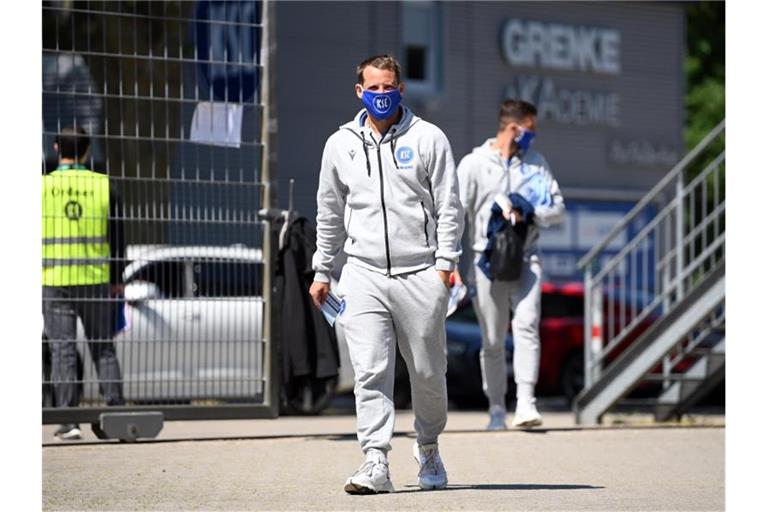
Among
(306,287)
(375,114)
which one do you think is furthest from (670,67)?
(375,114)

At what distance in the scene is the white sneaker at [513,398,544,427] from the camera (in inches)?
418

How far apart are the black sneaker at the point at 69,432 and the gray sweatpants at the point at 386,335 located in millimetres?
3676

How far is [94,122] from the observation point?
1011 centimetres

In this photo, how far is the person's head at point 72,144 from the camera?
998 centimetres

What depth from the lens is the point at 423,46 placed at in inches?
1023

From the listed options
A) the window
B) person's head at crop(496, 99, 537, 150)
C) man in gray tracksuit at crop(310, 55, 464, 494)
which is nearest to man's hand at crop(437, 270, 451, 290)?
man in gray tracksuit at crop(310, 55, 464, 494)

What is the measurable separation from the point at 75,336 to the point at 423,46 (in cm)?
1663

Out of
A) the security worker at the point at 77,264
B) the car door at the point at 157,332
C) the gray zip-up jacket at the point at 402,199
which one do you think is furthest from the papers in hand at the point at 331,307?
the security worker at the point at 77,264

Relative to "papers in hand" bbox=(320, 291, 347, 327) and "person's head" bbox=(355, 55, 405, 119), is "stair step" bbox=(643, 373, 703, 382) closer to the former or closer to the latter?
"papers in hand" bbox=(320, 291, 347, 327)

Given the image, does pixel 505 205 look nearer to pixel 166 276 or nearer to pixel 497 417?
pixel 497 417

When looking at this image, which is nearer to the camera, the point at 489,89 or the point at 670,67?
the point at 489,89
